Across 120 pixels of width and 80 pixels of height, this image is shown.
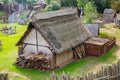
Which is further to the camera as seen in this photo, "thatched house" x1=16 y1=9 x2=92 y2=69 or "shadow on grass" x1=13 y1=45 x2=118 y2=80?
"thatched house" x1=16 y1=9 x2=92 y2=69

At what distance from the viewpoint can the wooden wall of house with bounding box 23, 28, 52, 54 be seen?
25.1 m

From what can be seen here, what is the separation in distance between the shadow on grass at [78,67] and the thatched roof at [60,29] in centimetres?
175

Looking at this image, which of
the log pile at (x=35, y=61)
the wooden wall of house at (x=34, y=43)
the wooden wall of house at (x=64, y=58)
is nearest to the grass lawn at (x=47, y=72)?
the log pile at (x=35, y=61)

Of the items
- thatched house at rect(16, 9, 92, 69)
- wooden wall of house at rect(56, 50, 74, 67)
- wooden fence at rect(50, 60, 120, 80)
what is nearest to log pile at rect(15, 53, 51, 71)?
thatched house at rect(16, 9, 92, 69)

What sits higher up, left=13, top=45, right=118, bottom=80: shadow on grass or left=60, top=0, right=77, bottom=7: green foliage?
left=60, top=0, right=77, bottom=7: green foliage

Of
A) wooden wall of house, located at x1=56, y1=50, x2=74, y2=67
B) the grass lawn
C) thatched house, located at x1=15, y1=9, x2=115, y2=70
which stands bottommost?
the grass lawn

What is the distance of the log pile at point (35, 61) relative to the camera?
23.7 metres

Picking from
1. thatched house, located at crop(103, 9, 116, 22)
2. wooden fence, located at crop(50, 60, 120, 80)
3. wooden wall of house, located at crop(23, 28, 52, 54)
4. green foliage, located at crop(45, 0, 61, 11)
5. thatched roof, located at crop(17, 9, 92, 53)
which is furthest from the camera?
green foliage, located at crop(45, 0, 61, 11)

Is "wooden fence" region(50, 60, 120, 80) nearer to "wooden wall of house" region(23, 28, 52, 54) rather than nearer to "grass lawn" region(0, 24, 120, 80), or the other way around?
"grass lawn" region(0, 24, 120, 80)

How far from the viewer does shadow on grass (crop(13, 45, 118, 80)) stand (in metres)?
22.7

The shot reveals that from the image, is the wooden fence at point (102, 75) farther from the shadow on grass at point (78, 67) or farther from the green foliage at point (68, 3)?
the green foliage at point (68, 3)

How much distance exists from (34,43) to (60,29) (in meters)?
2.96

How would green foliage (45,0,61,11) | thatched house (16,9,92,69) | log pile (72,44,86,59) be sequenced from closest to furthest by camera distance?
thatched house (16,9,92,69)
log pile (72,44,86,59)
green foliage (45,0,61,11)

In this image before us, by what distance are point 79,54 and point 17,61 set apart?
21.1 ft
